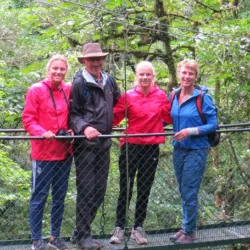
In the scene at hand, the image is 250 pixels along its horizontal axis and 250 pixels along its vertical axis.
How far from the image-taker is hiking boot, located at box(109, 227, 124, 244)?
3.69 metres

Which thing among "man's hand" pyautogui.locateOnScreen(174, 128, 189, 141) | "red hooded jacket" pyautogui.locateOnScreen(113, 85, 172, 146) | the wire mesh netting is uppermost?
"red hooded jacket" pyautogui.locateOnScreen(113, 85, 172, 146)

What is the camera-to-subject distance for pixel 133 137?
12.0 feet

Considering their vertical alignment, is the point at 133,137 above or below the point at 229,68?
below

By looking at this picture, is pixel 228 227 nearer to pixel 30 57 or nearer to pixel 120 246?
pixel 120 246

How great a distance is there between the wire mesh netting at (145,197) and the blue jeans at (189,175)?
164 mm

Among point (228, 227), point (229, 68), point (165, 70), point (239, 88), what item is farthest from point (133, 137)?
point (165, 70)

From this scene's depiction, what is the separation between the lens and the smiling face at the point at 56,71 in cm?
343

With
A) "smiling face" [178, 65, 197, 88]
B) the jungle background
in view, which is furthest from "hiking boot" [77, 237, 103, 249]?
the jungle background

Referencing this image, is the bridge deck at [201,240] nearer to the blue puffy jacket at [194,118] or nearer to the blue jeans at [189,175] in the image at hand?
the blue jeans at [189,175]

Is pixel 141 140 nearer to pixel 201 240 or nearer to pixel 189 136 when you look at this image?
pixel 189 136

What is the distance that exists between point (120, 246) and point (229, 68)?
2485 millimetres

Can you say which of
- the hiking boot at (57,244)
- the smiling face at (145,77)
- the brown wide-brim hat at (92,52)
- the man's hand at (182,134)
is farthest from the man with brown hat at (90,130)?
the man's hand at (182,134)

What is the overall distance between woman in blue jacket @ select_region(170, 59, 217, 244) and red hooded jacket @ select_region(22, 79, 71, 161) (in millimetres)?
785

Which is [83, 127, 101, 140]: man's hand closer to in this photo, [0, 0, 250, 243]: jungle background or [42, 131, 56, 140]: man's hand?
[42, 131, 56, 140]: man's hand
